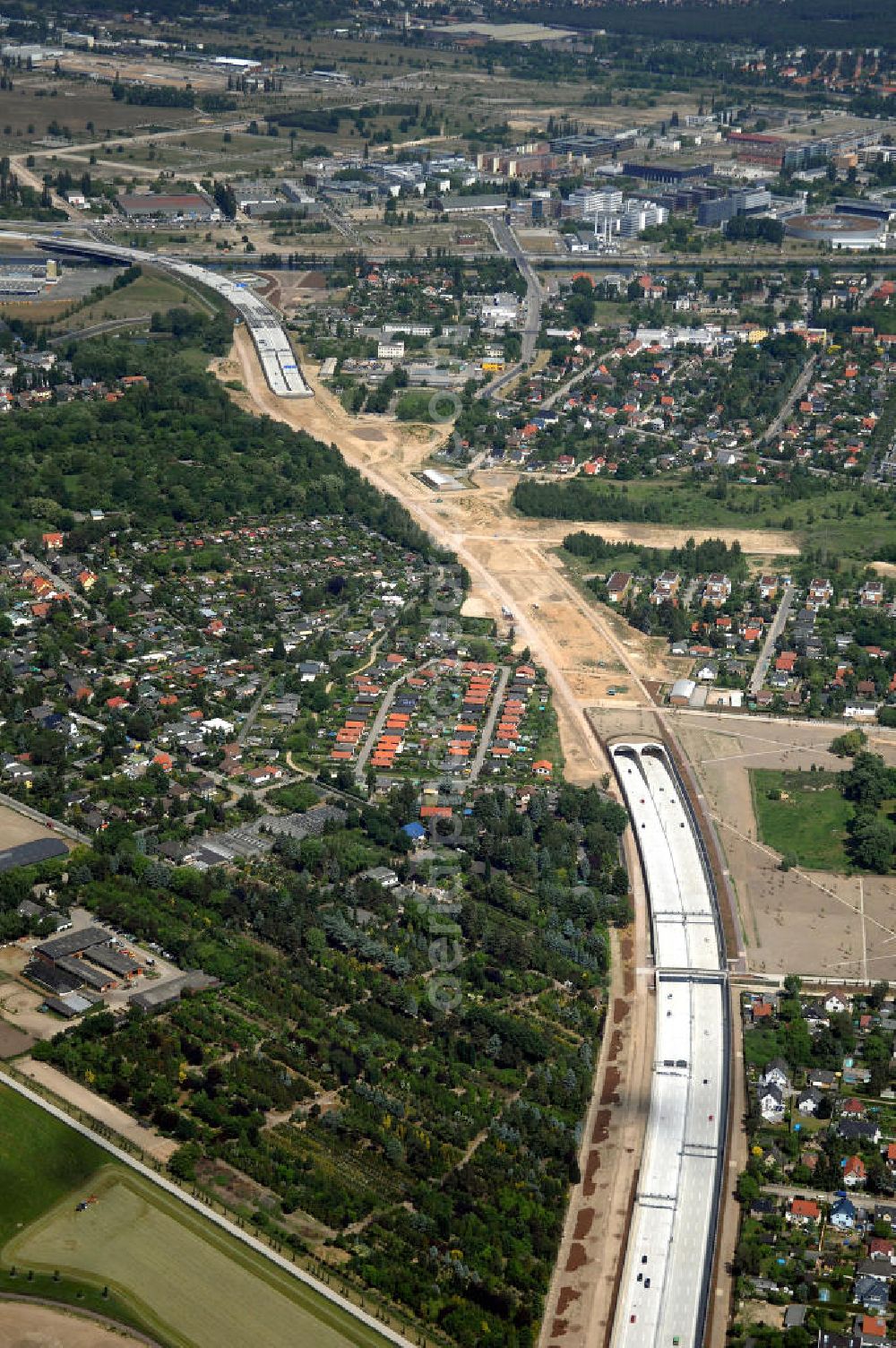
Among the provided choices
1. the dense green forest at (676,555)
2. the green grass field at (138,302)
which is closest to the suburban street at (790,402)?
the dense green forest at (676,555)

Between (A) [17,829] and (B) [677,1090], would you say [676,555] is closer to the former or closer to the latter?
(A) [17,829]

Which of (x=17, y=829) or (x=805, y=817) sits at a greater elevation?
(x=805, y=817)

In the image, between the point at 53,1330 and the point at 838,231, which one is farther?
the point at 838,231

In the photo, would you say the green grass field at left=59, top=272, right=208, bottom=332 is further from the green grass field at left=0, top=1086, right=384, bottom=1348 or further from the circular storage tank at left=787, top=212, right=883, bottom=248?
the green grass field at left=0, top=1086, right=384, bottom=1348

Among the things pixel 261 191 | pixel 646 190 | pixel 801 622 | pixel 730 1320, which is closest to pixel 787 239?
pixel 646 190

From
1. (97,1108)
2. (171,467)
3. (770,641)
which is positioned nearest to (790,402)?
(770,641)

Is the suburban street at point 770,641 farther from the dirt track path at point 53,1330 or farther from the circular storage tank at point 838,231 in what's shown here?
the circular storage tank at point 838,231
